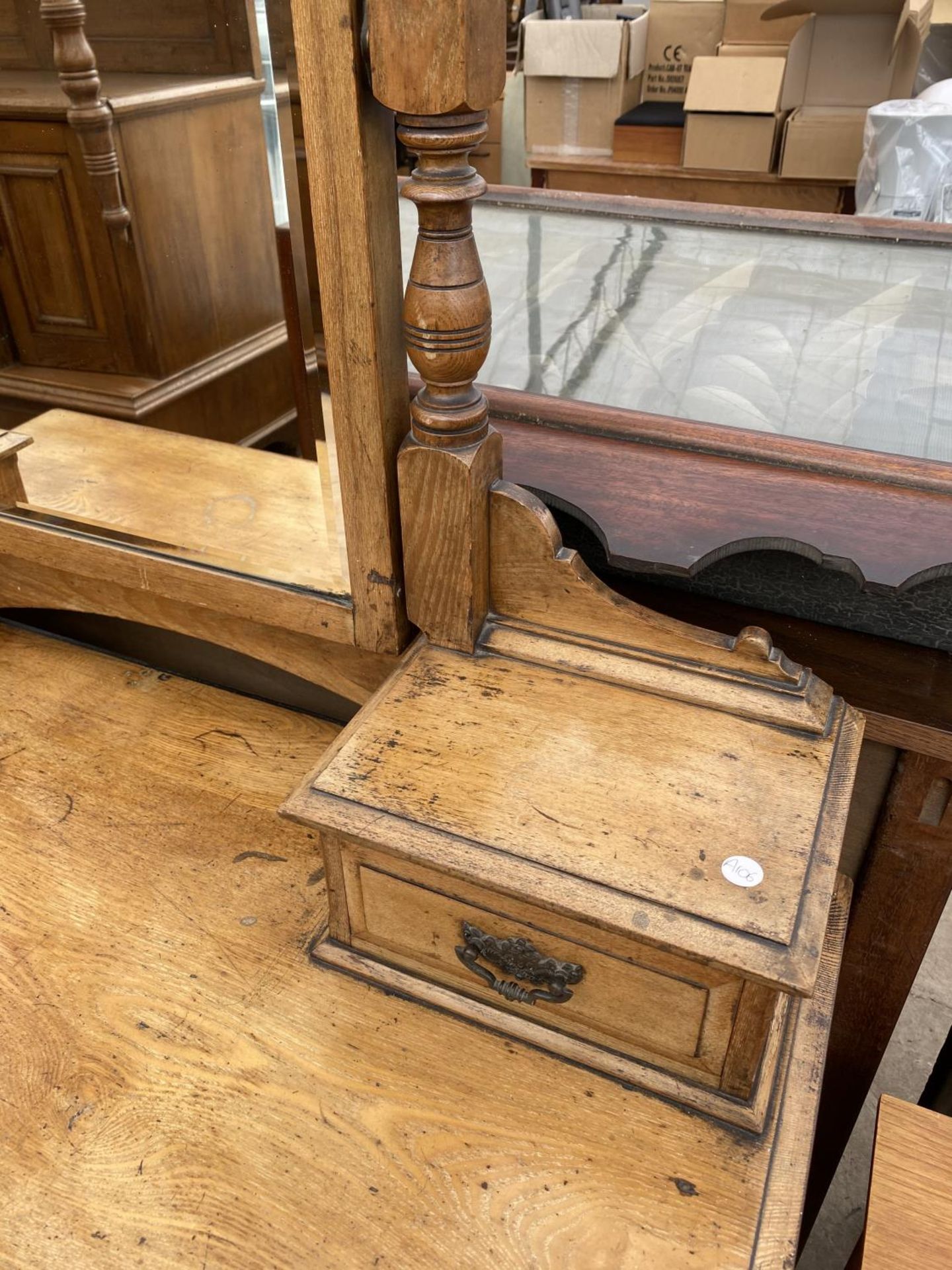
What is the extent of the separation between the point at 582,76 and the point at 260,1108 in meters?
2.76

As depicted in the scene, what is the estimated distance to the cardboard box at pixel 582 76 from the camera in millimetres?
2637

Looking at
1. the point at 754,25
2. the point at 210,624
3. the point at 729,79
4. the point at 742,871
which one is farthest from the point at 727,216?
the point at 754,25

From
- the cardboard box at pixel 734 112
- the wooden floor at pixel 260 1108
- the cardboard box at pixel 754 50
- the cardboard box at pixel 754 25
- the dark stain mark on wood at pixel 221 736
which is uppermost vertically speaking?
the cardboard box at pixel 754 25

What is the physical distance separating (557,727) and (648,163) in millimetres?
2452

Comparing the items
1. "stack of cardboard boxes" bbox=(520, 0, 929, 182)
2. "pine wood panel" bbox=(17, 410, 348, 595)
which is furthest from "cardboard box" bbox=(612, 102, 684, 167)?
"pine wood panel" bbox=(17, 410, 348, 595)

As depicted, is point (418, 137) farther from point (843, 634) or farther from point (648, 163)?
point (648, 163)

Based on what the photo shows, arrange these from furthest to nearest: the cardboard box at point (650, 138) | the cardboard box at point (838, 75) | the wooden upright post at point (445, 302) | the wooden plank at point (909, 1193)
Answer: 1. the cardboard box at point (650, 138)
2. the cardboard box at point (838, 75)
3. the wooden plank at point (909, 1193)
4. the wooden upright post at point (445, 302)

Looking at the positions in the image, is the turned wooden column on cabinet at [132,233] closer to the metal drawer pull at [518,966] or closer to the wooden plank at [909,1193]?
the metal drawer pull at [518,966]

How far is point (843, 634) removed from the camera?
0.92m

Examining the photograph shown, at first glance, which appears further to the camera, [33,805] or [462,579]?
[33,805]

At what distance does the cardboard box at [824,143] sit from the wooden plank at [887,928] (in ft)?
6.75

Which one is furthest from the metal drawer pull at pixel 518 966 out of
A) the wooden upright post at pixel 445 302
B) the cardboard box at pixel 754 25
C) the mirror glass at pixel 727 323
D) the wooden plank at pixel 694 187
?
the cardboard box at pixel 754 25

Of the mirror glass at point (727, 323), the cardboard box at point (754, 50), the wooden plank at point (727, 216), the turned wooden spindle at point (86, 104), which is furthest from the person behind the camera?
the cardboard box at point (754, 50)

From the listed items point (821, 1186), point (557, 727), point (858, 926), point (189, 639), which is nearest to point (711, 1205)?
point (557, 727)
